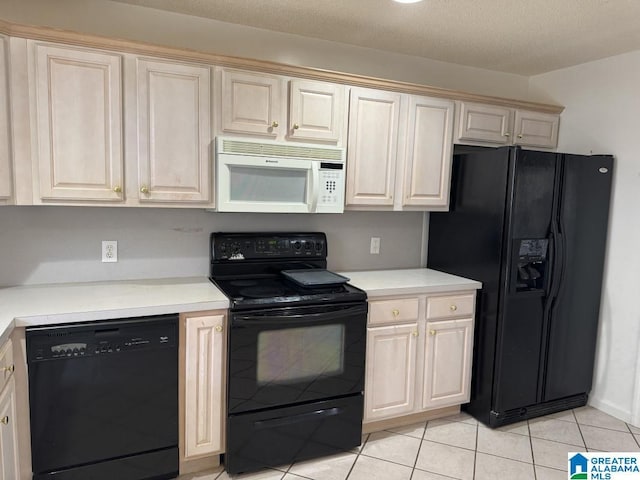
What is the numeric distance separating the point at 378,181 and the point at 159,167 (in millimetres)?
1287

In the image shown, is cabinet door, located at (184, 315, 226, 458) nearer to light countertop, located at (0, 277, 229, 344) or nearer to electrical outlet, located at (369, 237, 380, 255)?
light countertop, located at (0, 277, 229, 344)

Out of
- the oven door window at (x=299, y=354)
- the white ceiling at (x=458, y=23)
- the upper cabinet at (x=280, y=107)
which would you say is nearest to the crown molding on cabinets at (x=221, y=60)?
the upper cabinet at (x=280, y=107)

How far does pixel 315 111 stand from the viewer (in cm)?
252

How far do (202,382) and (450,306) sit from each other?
154cm

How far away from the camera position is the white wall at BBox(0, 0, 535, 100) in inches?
89.7

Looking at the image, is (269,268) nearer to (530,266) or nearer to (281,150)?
(281,150)

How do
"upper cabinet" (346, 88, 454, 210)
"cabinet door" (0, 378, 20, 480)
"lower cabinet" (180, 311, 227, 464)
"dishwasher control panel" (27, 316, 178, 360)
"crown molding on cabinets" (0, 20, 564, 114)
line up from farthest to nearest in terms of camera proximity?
1. "upper cabinet" (346, 88, 454, 210)
2. "lower cabinet" (180, 311, 227, 464)
3. "crown molding on cabinets" (0, 20, 564, 114)
4. "dishwasher control panel" (27, 316, 178, 360)
5. "cabinet door" (0, 378, 20, 480)

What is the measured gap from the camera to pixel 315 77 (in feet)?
8.21

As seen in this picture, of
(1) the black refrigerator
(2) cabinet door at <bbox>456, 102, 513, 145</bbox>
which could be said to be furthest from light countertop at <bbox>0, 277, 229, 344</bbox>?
(2) cabinet door at <bbox>456, 102, 513, 145</bbox>

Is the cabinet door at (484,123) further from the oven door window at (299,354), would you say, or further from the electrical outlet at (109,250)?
the electrical outlet at (109,250)

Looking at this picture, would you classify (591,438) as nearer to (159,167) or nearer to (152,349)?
(152,349)

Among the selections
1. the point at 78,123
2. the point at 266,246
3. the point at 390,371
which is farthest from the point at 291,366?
the point at 78,123

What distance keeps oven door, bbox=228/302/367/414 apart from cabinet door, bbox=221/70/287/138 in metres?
0.98

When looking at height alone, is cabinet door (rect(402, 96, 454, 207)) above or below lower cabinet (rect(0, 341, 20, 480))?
above
